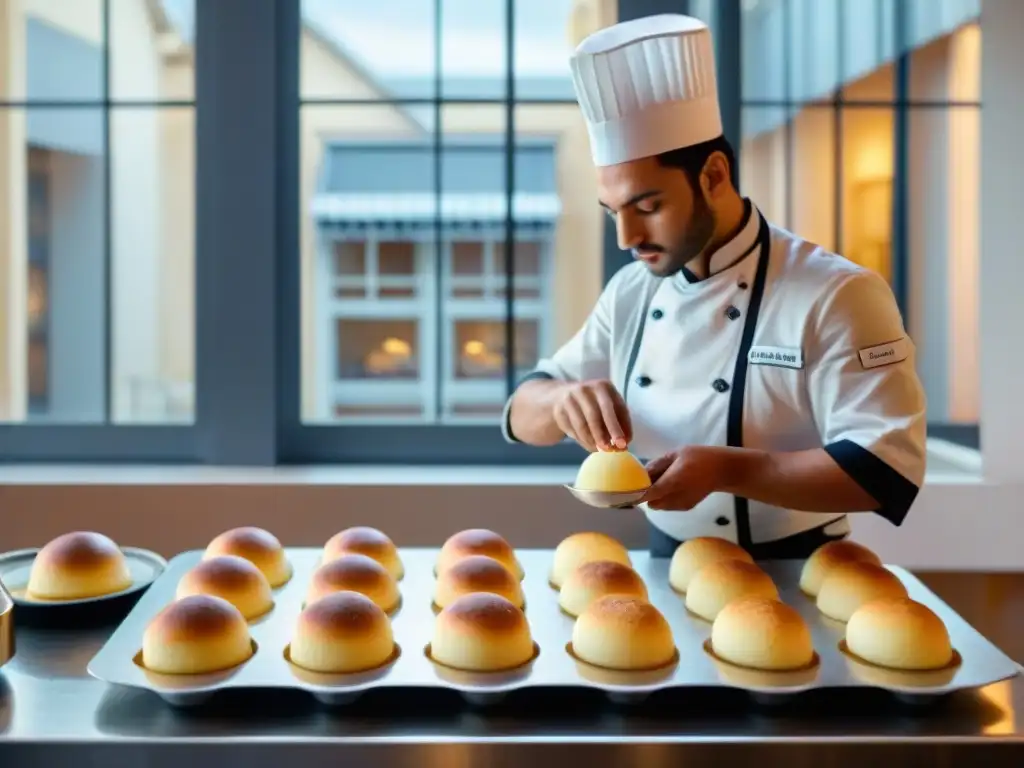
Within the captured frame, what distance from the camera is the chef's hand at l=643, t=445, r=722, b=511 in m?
1.25

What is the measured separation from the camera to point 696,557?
A: 1.29 metres

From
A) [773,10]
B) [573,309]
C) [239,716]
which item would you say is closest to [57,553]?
[239,716]

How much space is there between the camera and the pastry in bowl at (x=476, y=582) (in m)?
1.18

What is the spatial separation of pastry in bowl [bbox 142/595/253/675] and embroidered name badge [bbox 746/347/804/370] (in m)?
0.84

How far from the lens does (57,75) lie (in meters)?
2.64

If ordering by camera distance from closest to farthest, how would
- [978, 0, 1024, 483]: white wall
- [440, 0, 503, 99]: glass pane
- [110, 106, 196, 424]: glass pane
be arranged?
[978, 0, 1024, 483]: white wall
[440, 0, 503, 99]: glass pane
[110, 106, 196, 424]: glass pane

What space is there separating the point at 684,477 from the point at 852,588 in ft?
0.80

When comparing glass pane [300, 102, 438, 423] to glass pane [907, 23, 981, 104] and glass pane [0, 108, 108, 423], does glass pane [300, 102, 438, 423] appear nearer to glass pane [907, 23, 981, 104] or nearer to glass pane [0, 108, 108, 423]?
glass pane [0, 108, 108, 423]

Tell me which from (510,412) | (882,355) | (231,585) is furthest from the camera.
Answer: (510,412)

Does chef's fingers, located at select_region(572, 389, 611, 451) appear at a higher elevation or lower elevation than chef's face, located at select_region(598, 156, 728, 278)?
lower

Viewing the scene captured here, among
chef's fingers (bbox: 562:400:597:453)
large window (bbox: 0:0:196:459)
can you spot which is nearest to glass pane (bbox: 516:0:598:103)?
large window (bbox: 0:0:196:459)

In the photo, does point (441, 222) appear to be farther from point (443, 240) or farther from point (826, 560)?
point (826, 560)

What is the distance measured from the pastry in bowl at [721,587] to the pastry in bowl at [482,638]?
0.25 m

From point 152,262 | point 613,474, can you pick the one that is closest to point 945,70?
point 613,474
